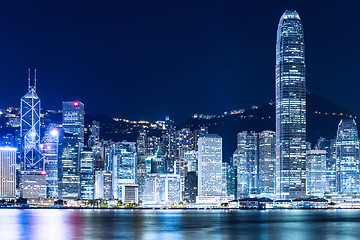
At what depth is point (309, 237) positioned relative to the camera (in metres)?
81.7

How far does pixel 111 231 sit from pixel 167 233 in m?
8.58

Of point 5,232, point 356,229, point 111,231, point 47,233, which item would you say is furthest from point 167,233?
point 356,229

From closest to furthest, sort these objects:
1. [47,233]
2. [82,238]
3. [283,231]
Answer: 1. [82,238]
2. [47,233]
3. [283,231]

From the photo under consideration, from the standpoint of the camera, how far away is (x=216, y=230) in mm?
91812

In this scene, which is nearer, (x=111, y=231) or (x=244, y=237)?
(x=244, y=237)

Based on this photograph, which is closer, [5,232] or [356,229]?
[5,232]

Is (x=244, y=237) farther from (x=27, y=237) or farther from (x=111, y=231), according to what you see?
(x=27, y=237)

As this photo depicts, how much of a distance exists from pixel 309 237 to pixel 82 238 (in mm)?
27522

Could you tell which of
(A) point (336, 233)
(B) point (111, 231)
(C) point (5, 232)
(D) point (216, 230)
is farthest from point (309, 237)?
(C) point (5, 232)

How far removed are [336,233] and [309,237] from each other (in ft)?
25.7

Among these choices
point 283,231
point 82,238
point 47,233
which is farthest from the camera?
point 283,231

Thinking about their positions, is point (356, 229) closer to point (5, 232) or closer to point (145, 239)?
point (145, 239)

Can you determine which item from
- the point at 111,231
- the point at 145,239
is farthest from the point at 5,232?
the point at 145,239

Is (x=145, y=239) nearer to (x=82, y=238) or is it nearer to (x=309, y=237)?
(x=82, y=238)
